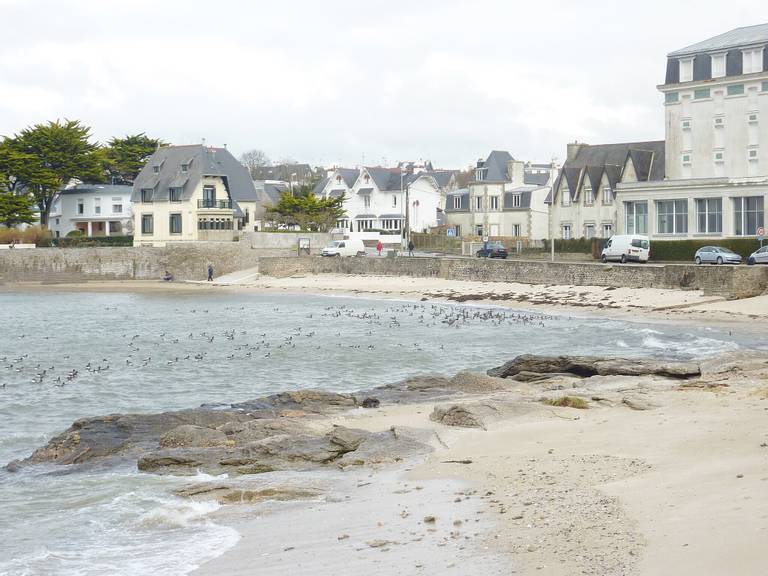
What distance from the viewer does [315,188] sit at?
126000 mm

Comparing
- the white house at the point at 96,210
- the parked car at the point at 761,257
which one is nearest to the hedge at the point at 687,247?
the parked car at the point at 761,257

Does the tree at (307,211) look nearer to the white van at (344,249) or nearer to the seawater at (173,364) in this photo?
the white van at (344,249)

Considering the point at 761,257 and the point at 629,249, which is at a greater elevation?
the point at 629,249

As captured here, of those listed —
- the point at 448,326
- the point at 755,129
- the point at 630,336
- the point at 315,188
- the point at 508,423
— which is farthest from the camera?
the point at 315,188

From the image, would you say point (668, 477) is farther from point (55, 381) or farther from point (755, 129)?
point (755, 129)

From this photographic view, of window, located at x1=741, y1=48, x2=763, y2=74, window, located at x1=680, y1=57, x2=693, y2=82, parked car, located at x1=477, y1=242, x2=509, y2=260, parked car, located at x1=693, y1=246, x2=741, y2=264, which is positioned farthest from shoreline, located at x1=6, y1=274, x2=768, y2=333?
window, located at x1=741, y1=48, x2=763, y2=74

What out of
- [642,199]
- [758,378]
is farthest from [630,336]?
[642,199]

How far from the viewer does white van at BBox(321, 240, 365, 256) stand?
263 feet

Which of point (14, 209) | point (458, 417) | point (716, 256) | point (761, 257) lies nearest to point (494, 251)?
point (716, 256)

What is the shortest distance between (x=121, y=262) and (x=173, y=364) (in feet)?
186

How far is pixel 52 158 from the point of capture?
9912 cm

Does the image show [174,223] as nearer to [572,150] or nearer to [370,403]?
[572,150]

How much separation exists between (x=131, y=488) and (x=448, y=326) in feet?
94.2

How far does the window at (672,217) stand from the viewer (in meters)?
63.4
